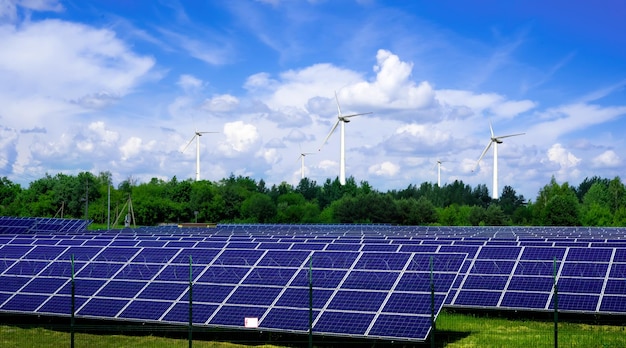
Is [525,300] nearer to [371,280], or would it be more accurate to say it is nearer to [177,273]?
[371,280]

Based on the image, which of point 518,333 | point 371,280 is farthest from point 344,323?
point 518,333

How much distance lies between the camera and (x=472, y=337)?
2616 cm

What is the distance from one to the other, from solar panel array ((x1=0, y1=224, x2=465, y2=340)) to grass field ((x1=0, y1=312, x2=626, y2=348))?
0.97m

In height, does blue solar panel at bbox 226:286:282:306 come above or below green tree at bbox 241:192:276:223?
below

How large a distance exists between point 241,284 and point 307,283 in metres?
2.90

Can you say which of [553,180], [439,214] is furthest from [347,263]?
[553,180]

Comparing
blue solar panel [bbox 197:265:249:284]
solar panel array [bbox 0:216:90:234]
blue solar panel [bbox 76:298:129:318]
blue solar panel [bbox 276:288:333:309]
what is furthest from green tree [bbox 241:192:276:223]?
blue solar panel [bbox 276:288:333:309]

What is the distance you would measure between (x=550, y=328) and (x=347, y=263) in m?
8.97

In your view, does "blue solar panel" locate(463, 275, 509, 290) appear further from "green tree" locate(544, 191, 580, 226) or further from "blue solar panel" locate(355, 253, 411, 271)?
"green tree" locate(544, 191, 580, 226)

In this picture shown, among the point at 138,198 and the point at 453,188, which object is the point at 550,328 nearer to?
the point at 138,198

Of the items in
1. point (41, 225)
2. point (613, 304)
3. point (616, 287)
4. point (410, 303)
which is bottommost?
point (613, 304)

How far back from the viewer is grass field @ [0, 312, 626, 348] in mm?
24750

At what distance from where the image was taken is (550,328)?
2795 cm

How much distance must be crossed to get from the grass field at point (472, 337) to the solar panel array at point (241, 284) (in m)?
0.97
